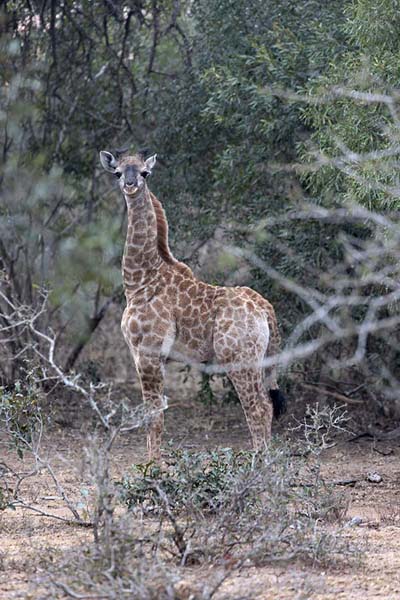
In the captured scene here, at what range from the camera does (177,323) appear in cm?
818

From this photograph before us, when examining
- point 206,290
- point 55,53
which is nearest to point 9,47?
point 55,53

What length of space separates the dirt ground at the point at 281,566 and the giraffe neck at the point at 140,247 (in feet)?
4.82

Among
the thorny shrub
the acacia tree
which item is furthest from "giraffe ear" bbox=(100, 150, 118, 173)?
the thorny shrub

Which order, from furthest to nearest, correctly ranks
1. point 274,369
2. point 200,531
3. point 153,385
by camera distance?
point 274,369, point 153,385, point 200,531

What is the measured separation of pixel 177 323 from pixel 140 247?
0.66 metres

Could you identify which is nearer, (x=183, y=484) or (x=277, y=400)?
(x=183, y=484)

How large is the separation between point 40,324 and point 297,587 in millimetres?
7254

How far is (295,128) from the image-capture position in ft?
31.5

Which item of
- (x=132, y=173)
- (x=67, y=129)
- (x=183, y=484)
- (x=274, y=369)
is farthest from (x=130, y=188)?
(x=67, y=129)

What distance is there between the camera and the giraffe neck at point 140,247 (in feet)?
27.3

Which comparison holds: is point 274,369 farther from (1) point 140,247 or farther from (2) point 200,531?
(2) point 200,531

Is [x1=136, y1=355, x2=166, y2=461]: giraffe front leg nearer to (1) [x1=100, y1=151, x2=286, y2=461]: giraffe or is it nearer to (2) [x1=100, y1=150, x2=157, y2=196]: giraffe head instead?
(1) [x1=100, y1=151, x2=286, y2=461]: giraffe

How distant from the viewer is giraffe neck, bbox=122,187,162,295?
8.32 meters

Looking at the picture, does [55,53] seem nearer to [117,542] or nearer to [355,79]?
[355,79]
